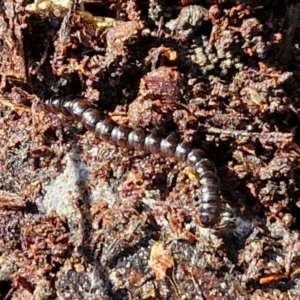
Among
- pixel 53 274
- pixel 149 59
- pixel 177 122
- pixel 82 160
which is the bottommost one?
pixel 53 274

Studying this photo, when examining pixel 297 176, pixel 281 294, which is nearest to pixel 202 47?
pixel 297 176

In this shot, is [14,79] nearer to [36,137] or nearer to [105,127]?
[36,137]

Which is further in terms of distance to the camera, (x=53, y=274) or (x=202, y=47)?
(x=202, y=47)

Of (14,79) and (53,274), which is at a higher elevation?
(14,79)
